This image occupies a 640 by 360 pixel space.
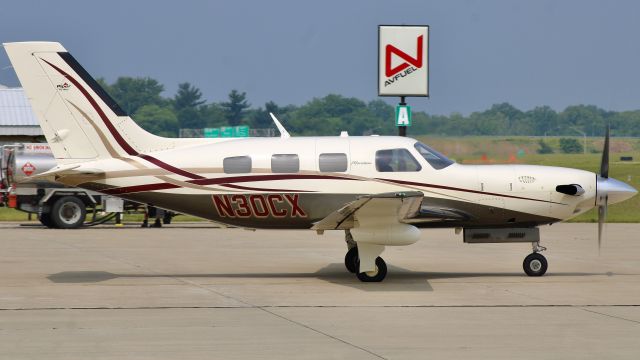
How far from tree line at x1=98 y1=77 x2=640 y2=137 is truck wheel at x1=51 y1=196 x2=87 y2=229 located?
9137 millimetres

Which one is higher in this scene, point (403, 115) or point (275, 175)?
point (403, 115)

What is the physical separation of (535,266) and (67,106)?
8.48 m

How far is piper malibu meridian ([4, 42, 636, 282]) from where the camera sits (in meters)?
15.7

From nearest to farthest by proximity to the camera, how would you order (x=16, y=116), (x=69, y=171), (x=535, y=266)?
(x=69, y=171)
(x=535, y=266)
(x=16, y=116)

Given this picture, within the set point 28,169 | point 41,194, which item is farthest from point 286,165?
point 41,194

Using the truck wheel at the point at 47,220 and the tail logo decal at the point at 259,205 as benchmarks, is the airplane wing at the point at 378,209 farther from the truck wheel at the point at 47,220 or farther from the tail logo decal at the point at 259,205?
the truck wheel at the point at 47,220

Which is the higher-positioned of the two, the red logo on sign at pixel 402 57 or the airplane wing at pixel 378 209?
the red logo on sign at pixel 402 57

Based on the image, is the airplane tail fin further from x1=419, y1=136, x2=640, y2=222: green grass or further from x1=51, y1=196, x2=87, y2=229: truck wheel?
x1=51, y1=196, x2=87, y2=229: truck wheel

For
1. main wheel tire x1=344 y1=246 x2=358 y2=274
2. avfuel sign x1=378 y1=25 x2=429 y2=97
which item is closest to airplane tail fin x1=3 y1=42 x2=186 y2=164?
main wheel tire x1=344 y1=246 x2=358 y2=274

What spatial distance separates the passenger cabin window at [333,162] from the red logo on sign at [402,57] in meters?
14.5

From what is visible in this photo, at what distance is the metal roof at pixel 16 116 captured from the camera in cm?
4938

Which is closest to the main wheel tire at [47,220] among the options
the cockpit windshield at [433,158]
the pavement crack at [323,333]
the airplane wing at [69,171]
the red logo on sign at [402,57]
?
the red logo on sign at [402,57]

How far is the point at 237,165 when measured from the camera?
15797mm

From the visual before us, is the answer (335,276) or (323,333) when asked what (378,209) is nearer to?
(335,276)
